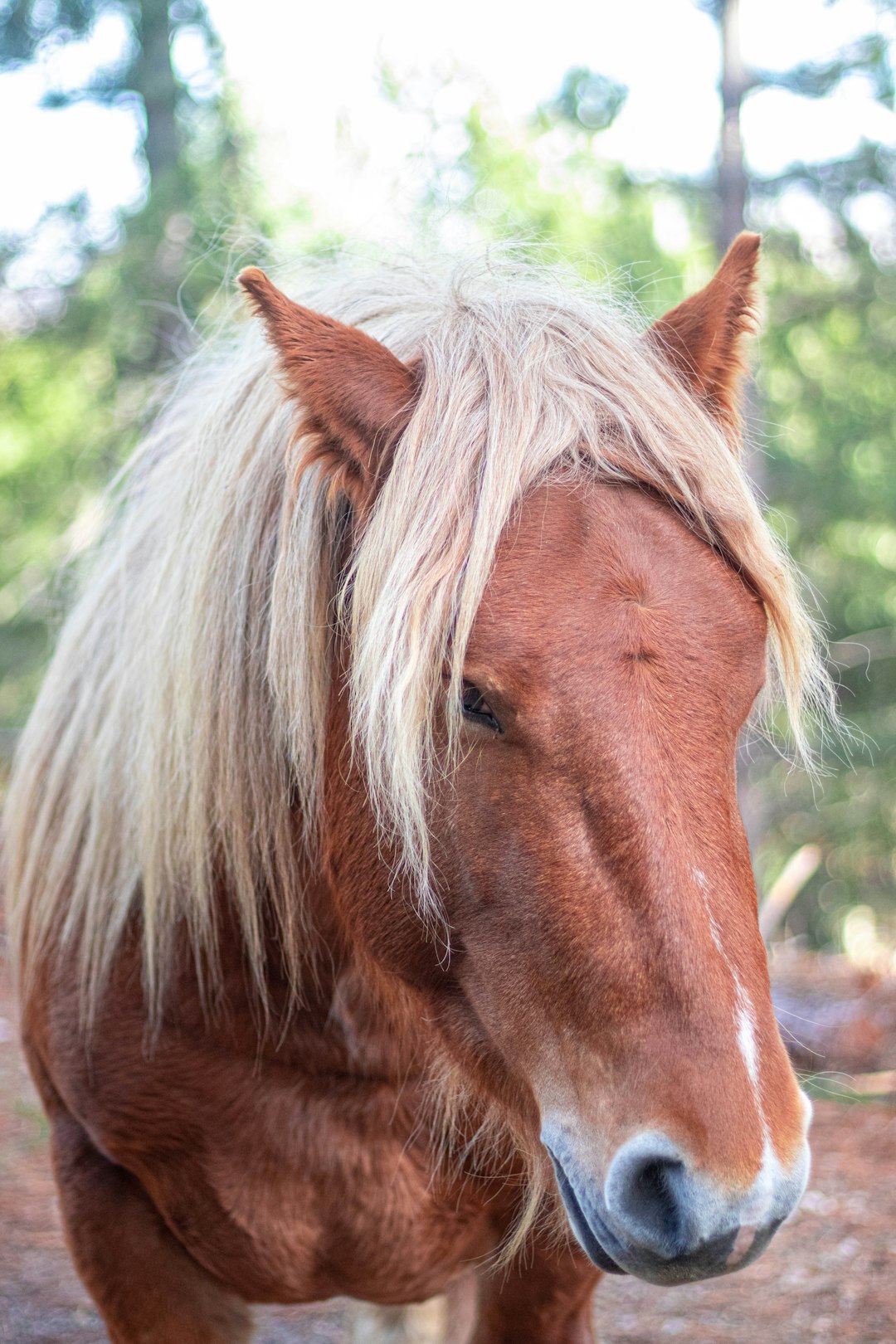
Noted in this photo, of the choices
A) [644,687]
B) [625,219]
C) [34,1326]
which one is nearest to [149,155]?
[625,219]

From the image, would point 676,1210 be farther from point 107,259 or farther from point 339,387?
point 107,259

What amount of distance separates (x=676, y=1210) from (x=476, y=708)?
0.63 m

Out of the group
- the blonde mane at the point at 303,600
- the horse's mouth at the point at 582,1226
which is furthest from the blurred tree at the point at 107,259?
the horse's mouth at the point at 582,1226

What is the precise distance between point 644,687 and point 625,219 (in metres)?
7.40

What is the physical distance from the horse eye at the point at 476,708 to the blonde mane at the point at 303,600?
2 centimetres

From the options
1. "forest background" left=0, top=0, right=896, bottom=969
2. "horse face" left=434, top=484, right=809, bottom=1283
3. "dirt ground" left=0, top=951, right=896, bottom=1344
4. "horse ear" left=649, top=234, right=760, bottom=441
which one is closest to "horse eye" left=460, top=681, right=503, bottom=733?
"horse face" left=434, top=484, right=809, bottom=1283

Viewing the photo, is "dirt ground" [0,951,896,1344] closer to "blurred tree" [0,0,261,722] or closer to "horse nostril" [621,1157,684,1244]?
"horse nostril" [621,1157,684,1244]

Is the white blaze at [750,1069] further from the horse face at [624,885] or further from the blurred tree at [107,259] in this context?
the blurred tree at [107,259]

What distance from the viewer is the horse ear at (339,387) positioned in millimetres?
1628

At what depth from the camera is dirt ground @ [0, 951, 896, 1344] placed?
3451mm

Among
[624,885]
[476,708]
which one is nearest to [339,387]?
[476,708]

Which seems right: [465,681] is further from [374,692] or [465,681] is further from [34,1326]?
[34,1326]

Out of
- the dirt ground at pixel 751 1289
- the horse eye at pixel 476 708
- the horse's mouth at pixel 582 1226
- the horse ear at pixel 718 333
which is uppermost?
the horse ear at pixel 718 333

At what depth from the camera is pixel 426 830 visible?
150cm
